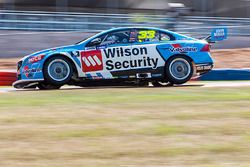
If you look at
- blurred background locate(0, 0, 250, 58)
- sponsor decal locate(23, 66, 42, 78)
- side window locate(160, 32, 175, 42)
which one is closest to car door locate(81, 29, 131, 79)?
side window locate(160, 32, 175, 42)

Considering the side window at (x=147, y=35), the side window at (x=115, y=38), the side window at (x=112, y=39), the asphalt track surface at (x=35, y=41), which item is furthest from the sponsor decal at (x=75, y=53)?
the asphalt track surface at (x=35, y=41)

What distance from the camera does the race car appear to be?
38.3 feet

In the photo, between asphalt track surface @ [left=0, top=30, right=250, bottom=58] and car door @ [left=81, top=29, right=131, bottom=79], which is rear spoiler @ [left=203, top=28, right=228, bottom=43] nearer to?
car door @ [left=81, top=29, right=131, bottom=79]

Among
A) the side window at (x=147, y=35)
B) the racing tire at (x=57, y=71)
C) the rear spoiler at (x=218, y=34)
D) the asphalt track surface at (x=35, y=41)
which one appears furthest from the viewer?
the asphalt track surface at (x=35, y=41)

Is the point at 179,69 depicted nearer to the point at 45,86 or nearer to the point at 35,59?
the point at 45,86

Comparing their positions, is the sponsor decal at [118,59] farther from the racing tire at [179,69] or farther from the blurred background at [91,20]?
the blurred background at [91,20]

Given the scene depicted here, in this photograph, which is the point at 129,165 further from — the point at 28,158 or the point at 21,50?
the point at 21,50

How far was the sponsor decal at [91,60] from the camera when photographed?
1178 cm

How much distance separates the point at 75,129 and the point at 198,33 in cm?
2097

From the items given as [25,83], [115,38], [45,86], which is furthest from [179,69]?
[25,83]

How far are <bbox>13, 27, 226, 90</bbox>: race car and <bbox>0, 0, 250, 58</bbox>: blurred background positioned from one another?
7.04 meters

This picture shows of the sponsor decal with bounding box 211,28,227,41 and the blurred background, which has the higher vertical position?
the blurred background

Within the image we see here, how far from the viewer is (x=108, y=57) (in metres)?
11.8

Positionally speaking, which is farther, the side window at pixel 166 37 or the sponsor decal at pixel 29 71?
the side window at pixel 166 37
